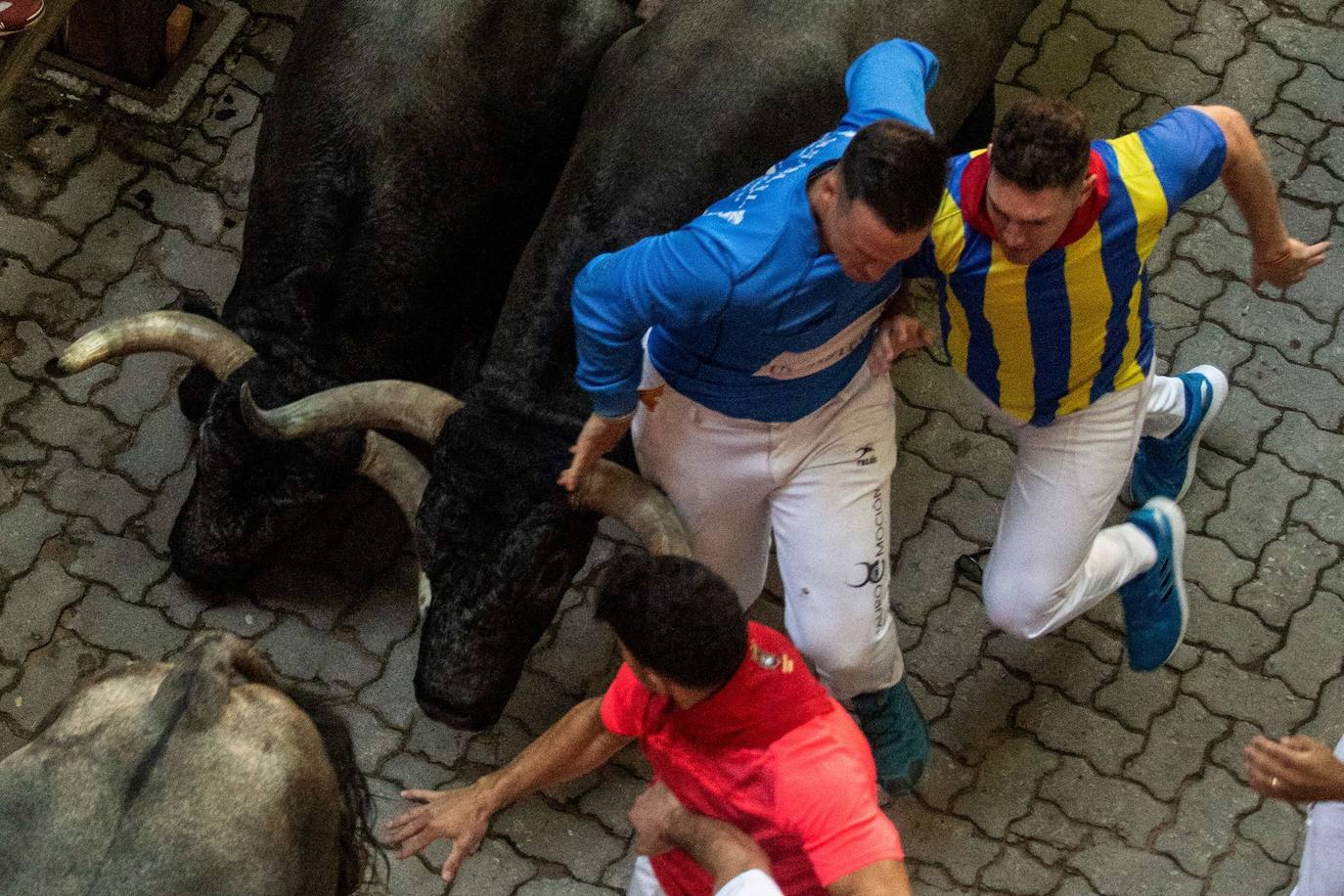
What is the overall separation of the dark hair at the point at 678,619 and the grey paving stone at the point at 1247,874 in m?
2.74

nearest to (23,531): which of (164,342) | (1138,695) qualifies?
(164,342)

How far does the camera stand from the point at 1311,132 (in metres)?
7.05

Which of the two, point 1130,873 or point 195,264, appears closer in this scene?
point 1130,873

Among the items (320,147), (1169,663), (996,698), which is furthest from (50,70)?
(1169,663)

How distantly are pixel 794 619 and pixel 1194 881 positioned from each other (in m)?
1.71

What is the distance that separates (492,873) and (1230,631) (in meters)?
2.77

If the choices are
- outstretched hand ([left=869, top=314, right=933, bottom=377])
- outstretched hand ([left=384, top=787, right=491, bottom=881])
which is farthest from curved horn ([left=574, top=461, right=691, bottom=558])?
outstretched hand ([left=384, top=787, right=491, bottom=881])

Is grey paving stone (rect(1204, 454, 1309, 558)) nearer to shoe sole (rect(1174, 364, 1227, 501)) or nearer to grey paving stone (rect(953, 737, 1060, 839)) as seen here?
shoe sole (rect(1174, 364, 1227, 501))

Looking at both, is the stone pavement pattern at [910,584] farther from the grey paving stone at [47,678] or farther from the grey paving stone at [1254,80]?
the grey paving stone at [1254,80]

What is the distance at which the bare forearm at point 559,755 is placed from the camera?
4.11m

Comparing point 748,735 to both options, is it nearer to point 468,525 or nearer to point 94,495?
point 468,525

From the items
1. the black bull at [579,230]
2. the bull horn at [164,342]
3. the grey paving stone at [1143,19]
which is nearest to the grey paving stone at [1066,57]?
the grey paving stone at [1143,19]

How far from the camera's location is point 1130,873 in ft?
18.1

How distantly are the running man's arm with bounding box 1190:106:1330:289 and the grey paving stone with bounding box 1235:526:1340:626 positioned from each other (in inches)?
55.9
